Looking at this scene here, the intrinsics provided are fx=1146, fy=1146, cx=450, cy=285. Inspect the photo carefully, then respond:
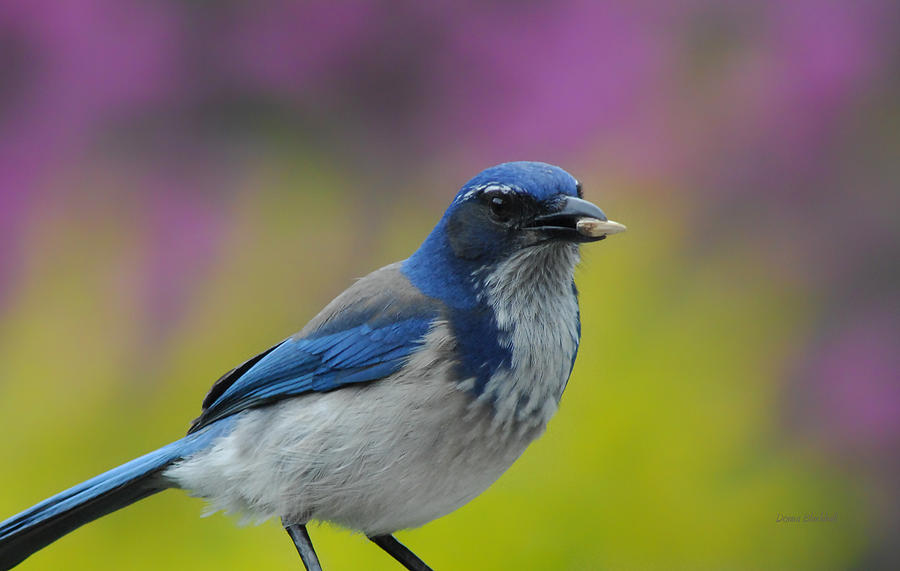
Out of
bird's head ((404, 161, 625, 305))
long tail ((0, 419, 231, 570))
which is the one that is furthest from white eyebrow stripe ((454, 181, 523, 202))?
long tail ((0, 419, 231, 570))

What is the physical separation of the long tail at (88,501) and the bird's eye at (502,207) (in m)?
1.00

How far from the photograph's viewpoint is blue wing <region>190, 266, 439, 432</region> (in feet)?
10.2

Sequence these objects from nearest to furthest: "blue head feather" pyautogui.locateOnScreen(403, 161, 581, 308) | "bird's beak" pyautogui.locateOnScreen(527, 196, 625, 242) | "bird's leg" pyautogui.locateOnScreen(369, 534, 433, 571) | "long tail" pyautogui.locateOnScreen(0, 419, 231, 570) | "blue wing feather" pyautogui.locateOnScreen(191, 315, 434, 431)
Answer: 1. "bird's beak" pyautogui.locateOnScreen(527, 196, 625, 242)
2. "blue head feather" pyautogui.locateOnScreen(403, 161, 581, 308)
3. "blue wing feather" pyautogui.locateOnScreen(191, 315, 434, 431)
4. "long tail" pyautogui.locateOnScreen(0, 419, 231, 570)
5. "bird's leg" pyautogui.locateOnScreen(369, 534, 433, 571)

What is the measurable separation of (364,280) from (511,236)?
0.57 metres

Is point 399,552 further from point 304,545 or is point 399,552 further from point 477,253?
point 477,253

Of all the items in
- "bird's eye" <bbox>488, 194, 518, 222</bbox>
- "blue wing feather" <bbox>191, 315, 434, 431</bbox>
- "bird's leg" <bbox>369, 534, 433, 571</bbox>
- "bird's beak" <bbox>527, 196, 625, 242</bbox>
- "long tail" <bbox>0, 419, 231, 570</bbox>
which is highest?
"bird's eye" <bbox>488, 194, 518, 222</bbox>

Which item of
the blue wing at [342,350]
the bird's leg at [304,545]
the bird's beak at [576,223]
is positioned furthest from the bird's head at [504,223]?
the bird's leg at [304,545]

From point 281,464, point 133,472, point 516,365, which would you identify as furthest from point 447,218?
point 133,472

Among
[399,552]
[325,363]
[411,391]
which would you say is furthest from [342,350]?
[399,552]

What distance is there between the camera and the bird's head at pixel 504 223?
2912mm

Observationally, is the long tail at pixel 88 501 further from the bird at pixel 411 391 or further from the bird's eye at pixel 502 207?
the bird's eye at pixel 502 207

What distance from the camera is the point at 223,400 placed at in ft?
10.9

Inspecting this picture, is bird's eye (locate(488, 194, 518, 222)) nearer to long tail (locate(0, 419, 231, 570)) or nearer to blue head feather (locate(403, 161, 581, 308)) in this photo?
blue head feather (locate(403, 161, 581, 308))

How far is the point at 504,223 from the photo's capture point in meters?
3.02
